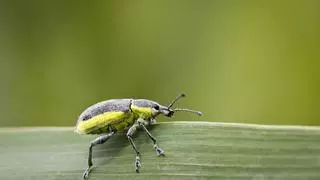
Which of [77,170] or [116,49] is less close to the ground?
[116,49]

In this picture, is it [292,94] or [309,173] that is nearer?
[309,173]

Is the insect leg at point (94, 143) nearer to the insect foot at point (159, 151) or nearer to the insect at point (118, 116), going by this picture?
the insect at point (118, 116)

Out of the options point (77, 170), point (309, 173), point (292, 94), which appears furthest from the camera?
point (292, 94)

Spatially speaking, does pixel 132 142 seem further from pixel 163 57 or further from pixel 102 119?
pixel 163 57

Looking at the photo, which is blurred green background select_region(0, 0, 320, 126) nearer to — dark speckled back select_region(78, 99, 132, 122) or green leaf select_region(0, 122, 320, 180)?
dark speckled back select_region(78, 99, 132, 122)

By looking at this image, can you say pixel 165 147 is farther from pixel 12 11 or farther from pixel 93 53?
pixel 12 11

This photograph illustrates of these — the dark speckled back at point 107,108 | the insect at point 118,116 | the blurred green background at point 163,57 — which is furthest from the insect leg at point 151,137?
the blurred green background at point 163,57

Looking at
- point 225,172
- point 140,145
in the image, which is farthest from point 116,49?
point 225,172

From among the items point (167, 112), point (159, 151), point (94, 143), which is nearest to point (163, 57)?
point (167, 112)
